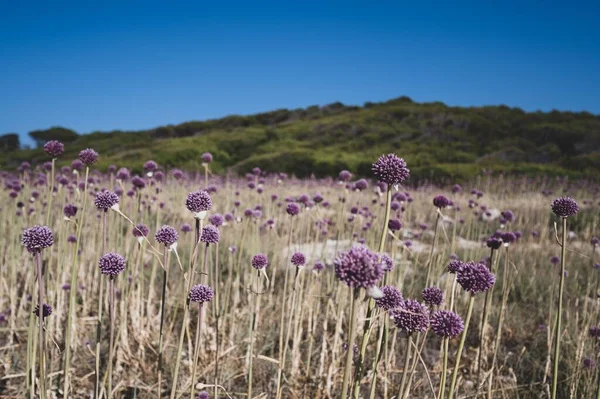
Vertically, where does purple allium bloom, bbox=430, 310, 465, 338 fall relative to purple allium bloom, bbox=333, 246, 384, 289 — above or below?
below

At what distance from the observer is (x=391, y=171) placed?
1280 mm

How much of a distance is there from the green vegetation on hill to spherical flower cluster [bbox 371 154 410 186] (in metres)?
19.2

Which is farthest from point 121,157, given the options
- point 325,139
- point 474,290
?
point 474,290

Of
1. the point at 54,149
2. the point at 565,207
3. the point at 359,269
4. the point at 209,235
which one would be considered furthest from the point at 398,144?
the point at 359,269

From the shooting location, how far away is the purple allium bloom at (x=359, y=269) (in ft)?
3.15

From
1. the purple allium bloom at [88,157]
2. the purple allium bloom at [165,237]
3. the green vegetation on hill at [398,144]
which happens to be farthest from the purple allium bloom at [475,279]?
the green vegetation on hill at [398,144]

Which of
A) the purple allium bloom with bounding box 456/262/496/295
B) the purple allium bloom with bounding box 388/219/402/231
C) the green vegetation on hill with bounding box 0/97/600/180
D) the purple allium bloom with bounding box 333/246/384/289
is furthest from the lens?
the green vegetation on hill with bounding box 0/97/600/180

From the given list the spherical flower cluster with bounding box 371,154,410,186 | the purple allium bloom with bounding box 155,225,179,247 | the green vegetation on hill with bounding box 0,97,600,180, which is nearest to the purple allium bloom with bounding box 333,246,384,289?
the spherical flower cluster with bounding box 371,154,410,186

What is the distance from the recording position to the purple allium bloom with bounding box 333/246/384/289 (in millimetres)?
961

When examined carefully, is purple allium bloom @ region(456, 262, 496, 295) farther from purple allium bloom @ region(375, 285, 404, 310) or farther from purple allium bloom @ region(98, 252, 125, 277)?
purple allium bloom @ region(98, 252, 125, 277)

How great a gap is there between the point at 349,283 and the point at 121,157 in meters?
29.1

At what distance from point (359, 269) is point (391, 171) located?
0.43 meters

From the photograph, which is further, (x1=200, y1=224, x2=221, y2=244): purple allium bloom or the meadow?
(x1=200, y1=224, x2=221, y2=244): purple allium bloom

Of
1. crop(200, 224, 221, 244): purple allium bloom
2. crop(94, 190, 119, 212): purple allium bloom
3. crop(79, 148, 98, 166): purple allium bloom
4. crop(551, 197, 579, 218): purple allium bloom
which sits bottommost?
crop(200, 224, 221, 244): purple allium bloom
